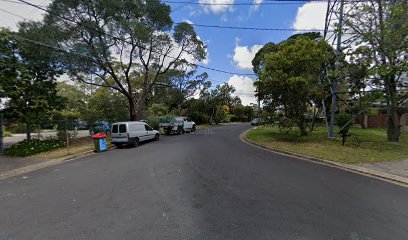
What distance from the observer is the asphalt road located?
12.6 ft

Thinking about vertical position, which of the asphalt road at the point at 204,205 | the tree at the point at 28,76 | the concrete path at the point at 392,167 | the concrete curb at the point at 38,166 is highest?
the tree at the point at 28,76

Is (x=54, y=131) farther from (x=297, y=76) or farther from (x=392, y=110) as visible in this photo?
(x=392, y=110)

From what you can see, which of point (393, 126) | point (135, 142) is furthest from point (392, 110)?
point (135, 142)

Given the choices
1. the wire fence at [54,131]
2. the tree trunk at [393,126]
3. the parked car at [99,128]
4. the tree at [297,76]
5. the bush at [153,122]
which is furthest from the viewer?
the bush at [153,122]

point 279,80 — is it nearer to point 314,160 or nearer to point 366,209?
point 314,160

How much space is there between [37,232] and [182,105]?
42.4m

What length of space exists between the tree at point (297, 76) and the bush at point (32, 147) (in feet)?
46.9

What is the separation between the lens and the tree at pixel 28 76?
13.0m

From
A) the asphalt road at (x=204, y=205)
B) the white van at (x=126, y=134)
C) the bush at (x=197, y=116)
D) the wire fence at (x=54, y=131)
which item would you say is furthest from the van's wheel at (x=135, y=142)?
the bush at (x=197, y=116)

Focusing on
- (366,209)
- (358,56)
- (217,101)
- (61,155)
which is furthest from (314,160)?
(217,101)

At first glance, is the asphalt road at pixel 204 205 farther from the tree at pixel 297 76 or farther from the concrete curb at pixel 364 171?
the tree at pixel 297 76

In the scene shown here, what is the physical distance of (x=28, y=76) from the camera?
1373cm

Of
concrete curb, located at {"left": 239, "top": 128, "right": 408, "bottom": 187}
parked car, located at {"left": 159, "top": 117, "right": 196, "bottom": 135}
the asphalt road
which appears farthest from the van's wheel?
concrete curb, located at {"left": 239, "top": 128, "right": 408, "bottom": 187}

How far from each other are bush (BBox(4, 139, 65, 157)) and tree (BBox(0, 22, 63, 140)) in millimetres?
1273
